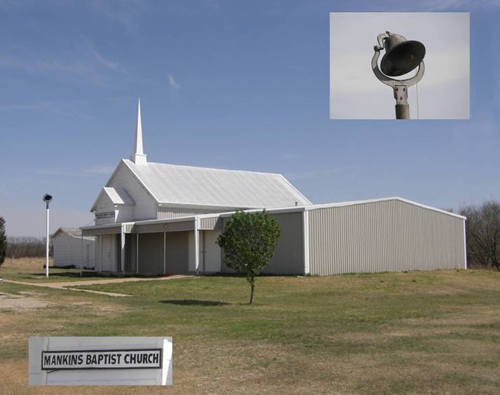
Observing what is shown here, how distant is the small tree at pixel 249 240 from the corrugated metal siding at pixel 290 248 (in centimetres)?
907

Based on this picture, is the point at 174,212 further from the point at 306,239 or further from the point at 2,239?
the point at 306,239

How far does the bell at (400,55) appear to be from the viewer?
6.00m

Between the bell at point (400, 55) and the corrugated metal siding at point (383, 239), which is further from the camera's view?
the corrugated metal siding at point (383, 239)

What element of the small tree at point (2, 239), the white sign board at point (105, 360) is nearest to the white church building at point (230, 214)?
the small tree at point (2, 239)

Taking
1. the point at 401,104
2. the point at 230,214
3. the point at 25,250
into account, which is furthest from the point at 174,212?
the point at 25,250

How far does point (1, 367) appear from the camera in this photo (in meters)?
9.29

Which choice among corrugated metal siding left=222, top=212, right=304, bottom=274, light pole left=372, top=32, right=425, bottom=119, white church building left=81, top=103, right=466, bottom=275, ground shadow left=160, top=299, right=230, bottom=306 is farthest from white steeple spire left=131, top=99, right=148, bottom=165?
light pole left=372, top=32, right=425, bottom=119

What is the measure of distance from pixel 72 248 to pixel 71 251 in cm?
33

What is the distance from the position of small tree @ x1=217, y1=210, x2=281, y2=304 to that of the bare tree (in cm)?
2869

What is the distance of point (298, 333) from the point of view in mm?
12234

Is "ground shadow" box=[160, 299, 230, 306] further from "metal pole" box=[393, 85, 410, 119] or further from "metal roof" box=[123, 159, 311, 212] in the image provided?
"metal roof" box=[123, 159, 311, 212]

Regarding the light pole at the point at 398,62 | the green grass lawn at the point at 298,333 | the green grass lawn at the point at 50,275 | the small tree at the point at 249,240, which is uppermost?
the light pole at the point at 398,62

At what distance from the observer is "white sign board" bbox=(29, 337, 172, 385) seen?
162 inches

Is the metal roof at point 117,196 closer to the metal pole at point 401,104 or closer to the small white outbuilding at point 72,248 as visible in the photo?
the small white outbuilding at point 72,248
